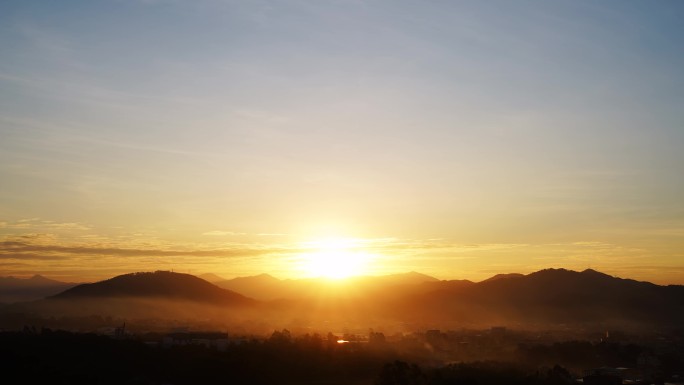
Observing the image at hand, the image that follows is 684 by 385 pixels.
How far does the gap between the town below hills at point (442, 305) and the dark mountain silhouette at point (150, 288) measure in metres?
0.18

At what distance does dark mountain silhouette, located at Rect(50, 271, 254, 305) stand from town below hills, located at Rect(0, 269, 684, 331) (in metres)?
0.18

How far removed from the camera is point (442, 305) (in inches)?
5295

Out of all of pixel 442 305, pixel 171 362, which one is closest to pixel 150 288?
pixel 442 305

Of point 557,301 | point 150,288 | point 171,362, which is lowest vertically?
point 171,362

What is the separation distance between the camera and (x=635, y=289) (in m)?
119

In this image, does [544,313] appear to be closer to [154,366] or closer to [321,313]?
[321,313]

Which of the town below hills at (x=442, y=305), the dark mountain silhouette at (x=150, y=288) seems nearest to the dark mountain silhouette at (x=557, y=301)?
the town below hills at (x=442, y=305)

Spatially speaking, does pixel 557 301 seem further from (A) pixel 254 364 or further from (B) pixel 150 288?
(A) pixel 254 364

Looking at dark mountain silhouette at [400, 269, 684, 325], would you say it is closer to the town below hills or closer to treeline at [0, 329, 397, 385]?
the town below hills

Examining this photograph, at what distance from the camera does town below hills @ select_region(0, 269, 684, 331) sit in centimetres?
10962

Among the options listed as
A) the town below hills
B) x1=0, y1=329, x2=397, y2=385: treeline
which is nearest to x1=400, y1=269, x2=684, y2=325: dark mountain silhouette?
the town below hills

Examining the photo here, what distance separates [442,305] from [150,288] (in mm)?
56939

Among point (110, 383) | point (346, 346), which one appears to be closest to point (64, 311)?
point (346, 346)

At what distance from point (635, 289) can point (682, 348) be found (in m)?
58.0
